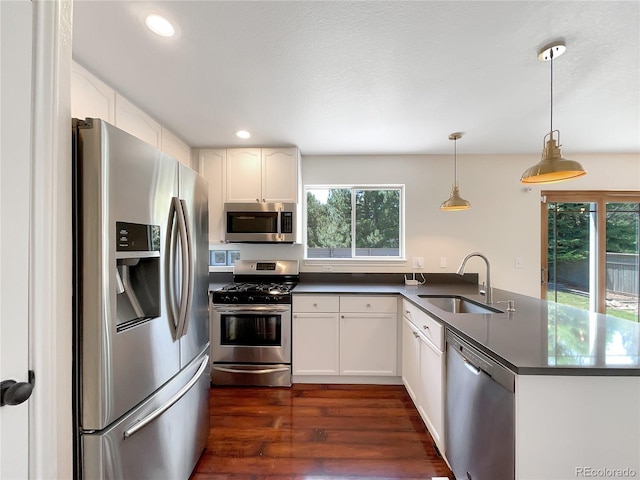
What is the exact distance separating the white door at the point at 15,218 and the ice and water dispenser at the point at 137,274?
0.30 metres

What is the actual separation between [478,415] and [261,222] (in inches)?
91.0

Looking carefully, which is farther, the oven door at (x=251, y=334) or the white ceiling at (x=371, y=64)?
the oven door at (x=251, y=334)

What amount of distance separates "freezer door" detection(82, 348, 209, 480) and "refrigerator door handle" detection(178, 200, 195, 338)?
285mm

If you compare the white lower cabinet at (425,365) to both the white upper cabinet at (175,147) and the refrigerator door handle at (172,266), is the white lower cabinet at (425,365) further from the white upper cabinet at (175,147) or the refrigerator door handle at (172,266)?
the white upper cabinet at (175,147)

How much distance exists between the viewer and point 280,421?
212 centimetres

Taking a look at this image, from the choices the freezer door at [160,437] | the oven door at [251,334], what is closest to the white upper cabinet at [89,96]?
the freezer door at [160,437]

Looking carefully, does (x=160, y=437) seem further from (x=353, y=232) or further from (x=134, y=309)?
(x=353, y=232)

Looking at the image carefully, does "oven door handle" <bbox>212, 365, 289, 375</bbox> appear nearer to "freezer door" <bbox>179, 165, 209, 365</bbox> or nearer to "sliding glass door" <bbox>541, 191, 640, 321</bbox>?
"freezer door" <bbox>179, 165, 209, 365</bbox>

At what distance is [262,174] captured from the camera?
118 inches

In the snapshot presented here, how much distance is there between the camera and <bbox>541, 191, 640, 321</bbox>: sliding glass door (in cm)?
315

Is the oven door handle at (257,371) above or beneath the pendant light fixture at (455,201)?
beneath

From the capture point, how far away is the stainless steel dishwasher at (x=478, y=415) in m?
1.08

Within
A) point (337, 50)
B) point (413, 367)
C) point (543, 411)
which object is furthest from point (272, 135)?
point (543, 411)

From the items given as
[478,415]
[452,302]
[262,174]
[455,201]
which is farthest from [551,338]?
[262,174]
